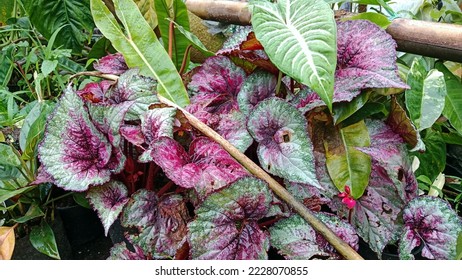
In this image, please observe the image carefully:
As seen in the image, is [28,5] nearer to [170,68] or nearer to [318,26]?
[170,68]

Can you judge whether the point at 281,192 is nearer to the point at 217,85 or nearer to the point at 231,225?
the point at 231,225

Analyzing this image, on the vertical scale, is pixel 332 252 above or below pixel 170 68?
below

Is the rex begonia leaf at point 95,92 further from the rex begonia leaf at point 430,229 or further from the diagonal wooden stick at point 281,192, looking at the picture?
the rex begonia leaf at point 430,229

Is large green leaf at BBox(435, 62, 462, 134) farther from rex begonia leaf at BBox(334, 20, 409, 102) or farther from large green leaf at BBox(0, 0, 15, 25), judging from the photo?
large green leaf at BBox(0, 0, 15, 25)

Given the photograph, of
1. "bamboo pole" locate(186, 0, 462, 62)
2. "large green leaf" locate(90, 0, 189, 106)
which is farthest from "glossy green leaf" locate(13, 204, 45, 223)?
"bamboo pole" locate(186, 0, 462, 62)

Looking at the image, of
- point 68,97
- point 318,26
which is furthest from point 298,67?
point 68,97

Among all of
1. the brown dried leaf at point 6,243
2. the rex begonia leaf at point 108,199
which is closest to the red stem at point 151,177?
the rex begonia leaf at point 108,199

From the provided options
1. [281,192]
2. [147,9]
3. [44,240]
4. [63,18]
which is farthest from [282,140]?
[63,18]
